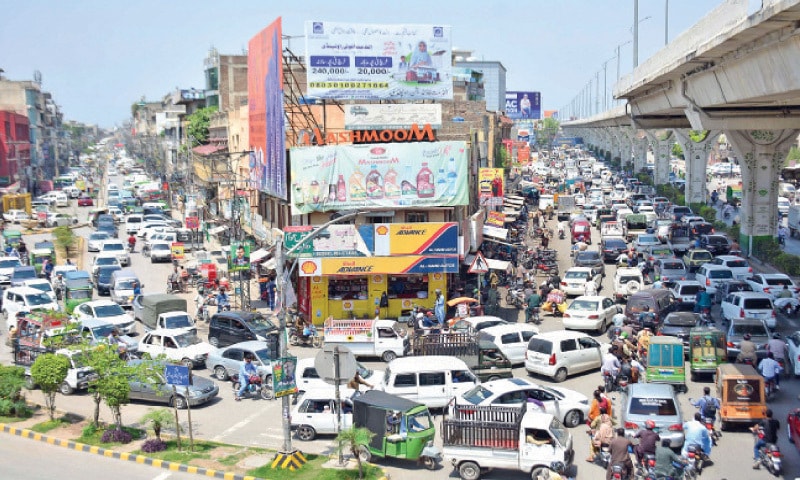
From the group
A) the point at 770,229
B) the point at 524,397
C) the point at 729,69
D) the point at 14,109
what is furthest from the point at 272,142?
the point at 14,109

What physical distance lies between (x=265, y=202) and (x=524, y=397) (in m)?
26.6

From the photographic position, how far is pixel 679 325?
1051 inches

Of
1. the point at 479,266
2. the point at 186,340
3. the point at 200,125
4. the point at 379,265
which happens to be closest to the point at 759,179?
the point at 479,266

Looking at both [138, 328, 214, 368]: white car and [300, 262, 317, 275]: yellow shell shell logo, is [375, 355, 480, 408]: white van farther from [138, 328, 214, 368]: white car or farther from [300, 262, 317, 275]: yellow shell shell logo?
[300, 262, 317, 275]: yellow shell shell logo

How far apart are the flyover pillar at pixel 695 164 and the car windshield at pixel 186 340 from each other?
5209 cm

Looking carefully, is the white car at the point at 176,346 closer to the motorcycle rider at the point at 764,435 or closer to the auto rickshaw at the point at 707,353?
the auto rickshaw at the point at 707,353

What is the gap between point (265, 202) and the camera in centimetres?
4397

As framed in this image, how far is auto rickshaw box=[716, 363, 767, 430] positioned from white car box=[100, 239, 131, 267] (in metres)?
37.0

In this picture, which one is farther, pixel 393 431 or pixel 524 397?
pixel 524 397

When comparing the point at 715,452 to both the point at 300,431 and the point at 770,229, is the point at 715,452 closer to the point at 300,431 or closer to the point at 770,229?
the point at 300,431

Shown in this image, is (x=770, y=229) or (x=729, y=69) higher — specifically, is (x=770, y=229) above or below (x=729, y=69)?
below

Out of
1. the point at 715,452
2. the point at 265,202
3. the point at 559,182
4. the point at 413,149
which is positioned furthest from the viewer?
the point at 559,182

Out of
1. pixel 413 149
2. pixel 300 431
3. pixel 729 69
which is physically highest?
pixel 729 69

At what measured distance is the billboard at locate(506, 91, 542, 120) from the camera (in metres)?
171
